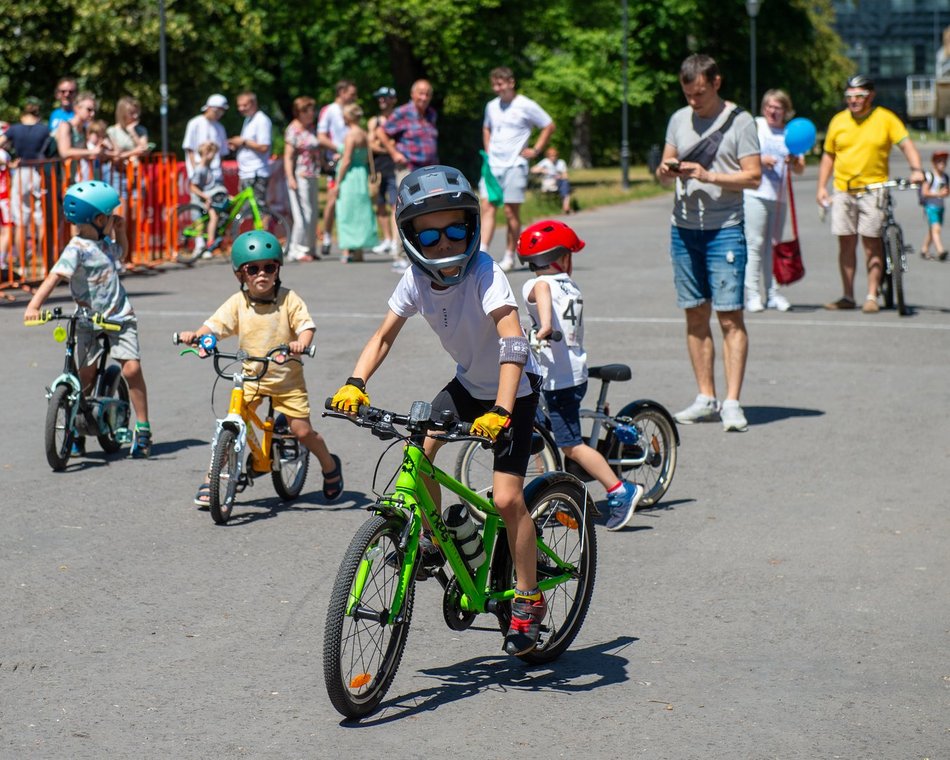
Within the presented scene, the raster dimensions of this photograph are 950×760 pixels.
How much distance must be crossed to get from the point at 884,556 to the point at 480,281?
268 centimetres

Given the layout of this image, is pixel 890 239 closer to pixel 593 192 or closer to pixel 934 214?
pixel 934 214

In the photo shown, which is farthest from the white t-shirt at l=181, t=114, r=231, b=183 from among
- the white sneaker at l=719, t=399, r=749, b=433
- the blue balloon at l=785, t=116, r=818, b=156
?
the white sneaker at l=719, t=399, r=749, b=433

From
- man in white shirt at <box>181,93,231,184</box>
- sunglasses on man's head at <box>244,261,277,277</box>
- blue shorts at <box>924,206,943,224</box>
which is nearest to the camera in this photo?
sunglasses on man's head at <box>244,261,277,277</box>

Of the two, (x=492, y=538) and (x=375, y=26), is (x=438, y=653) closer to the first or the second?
(x=492, y=538)

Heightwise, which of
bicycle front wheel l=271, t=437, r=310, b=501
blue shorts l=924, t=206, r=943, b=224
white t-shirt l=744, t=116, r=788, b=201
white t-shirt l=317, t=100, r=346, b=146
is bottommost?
bicycle front wheel l=271, t=437, r=310, b=501

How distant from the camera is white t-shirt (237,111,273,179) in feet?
63.9

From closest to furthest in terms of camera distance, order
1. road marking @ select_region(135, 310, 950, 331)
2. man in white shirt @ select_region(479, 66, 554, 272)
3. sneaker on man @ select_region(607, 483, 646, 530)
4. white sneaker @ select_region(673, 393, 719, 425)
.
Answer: sneaker on man @ select_region(607, 483, 646, 530) < white sneaker @ select_region(673, 393, 719, 425) < road marking @ select_region(135, 310, 950, 331) < man in white shirt @ select_region(479, 66, 554, 272)

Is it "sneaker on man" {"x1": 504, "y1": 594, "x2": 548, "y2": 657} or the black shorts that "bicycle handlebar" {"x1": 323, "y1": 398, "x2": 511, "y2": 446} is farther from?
"sneaker on man" {"x1": 504, "y1": 594, "x2": 548, "y2": 657}

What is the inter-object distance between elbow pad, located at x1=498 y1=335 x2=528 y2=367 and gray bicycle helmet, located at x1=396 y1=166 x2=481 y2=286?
26 centimetres

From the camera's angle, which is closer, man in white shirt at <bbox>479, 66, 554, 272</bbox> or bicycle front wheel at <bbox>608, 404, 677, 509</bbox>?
bicycle front wheel at <bbox>608, 404, 677, 509</bbox>

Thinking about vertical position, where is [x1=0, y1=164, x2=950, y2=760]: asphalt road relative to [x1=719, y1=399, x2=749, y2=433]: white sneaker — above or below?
below

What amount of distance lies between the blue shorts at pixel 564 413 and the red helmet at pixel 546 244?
599 millimetres

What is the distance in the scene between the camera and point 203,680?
5277 millimetres

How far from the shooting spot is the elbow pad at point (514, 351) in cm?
502
